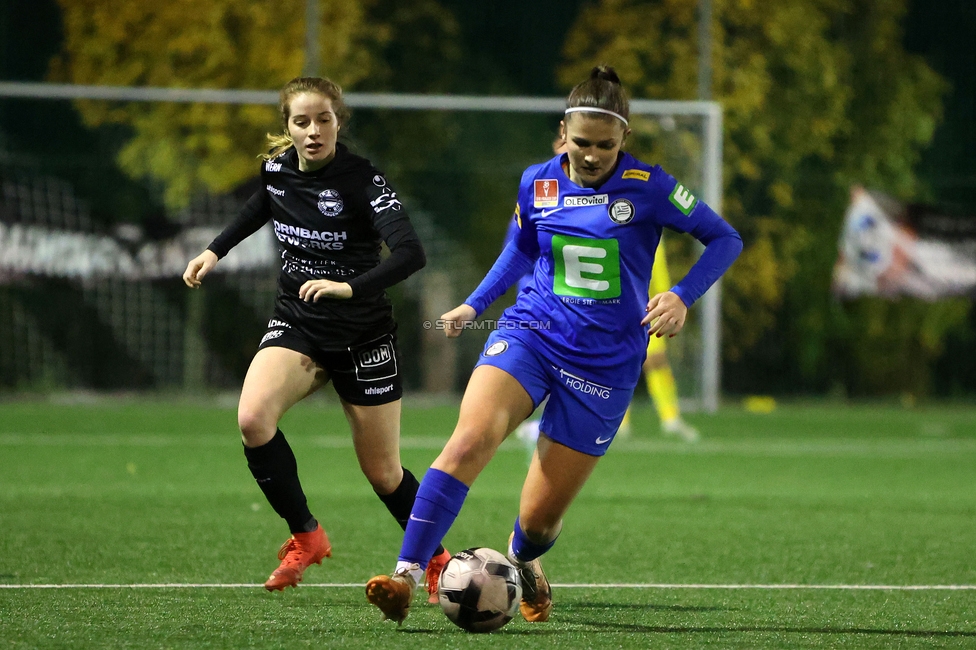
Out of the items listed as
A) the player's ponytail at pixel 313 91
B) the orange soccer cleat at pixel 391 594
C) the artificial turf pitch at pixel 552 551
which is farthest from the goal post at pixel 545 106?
the orange soccer cleat at pixel 391 594

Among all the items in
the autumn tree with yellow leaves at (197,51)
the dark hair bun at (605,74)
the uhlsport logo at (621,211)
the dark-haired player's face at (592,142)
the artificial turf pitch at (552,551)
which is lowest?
the artificial turf pitch at (552,551)

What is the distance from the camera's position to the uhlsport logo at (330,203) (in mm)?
5562

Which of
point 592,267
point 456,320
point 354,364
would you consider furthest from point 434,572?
point 592,267

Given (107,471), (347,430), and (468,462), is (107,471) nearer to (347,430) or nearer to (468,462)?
(347,430)

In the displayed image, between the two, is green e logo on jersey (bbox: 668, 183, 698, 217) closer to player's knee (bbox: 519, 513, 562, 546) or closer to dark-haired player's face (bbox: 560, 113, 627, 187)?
dark-haired player's face (bbox: 560, 113, 627, 187)

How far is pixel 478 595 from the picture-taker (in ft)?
15.6

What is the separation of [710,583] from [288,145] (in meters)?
2.45

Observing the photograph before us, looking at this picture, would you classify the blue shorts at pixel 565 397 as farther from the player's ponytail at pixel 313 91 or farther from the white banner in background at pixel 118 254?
the white banner in background at pixel 118 254

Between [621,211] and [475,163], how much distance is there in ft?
38.0

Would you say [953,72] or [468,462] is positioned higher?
[953,72]

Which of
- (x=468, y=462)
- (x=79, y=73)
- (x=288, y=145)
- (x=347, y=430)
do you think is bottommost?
(x=347, y=430)

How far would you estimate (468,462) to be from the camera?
191 inches

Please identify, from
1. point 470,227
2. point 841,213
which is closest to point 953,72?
point 841,213

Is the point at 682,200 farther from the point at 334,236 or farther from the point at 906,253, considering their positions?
the point at 906,253
